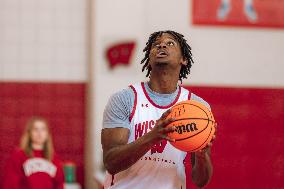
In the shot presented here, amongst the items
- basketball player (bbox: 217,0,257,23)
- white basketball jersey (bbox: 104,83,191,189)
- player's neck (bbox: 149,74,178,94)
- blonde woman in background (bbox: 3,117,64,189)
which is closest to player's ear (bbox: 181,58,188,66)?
player's neck (bbox: 149,74,178,94)

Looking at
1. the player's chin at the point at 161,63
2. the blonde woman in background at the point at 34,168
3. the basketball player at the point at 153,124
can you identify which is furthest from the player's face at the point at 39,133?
the player's chin at the point at 161,63

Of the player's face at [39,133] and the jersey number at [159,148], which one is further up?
the jersey number at [159,148]

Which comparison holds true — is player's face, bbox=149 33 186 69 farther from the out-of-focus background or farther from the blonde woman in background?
the out-of-focus background

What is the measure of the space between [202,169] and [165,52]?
0.67 m

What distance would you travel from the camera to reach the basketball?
3.16m

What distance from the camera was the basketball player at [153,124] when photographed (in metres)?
3.32

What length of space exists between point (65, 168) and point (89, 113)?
752mm

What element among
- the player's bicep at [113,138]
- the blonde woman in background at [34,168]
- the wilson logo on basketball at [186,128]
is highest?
the wilson logo on basketball at [186,128]

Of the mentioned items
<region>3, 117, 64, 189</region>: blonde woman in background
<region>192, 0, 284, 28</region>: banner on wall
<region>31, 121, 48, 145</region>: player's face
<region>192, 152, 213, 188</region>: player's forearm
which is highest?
<region>192, 0, 284, 28</region>: banner on wall

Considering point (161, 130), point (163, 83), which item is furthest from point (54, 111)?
point (161, 130)

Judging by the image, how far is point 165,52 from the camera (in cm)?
340

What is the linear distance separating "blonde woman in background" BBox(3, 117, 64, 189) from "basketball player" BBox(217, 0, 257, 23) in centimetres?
318

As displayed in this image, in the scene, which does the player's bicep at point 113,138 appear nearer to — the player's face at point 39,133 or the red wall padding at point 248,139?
the player's face at point 39,133

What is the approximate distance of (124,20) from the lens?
797 centimetres
